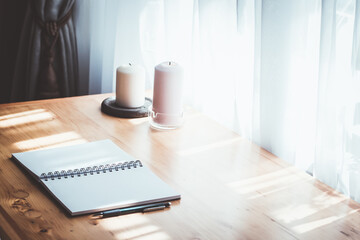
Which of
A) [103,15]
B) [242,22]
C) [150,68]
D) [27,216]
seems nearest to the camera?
[27,216]

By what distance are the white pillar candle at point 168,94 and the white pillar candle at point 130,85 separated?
10 cm

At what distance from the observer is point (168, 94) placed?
59.8 inches

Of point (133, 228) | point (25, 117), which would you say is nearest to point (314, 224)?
point (133, 228)

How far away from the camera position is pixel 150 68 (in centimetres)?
202

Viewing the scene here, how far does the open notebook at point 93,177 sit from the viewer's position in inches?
43.3

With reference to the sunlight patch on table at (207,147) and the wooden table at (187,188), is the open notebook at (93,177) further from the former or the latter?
the sunlight patch on table at (207,147)

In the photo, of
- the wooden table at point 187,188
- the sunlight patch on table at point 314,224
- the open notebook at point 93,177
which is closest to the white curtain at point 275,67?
the wooden table at point 187,188

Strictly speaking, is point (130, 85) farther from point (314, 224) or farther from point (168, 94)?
point (314, 224)

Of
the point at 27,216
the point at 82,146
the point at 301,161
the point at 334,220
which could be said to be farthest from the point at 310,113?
the point at 27,216

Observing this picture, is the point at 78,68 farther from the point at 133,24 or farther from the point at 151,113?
the point at 151,113

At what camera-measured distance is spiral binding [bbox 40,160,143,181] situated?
1179 mm

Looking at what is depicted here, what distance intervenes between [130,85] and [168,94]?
0.15 meters

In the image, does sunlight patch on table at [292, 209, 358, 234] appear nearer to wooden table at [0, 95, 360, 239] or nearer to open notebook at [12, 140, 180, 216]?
wooden table at [0, 95, 360, 239]

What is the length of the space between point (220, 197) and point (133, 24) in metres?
1.06
